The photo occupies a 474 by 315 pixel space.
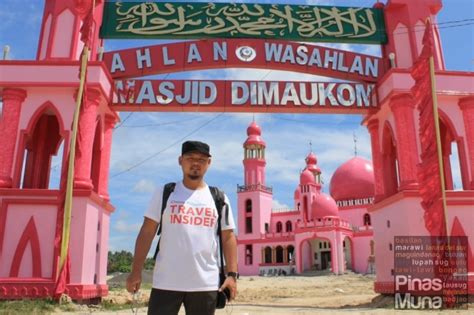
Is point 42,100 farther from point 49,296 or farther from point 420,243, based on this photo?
point 420,243

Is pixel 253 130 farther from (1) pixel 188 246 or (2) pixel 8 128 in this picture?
(1) pixel 188 246

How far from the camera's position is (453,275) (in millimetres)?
10156

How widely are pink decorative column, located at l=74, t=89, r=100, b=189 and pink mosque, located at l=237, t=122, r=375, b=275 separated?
2372cm

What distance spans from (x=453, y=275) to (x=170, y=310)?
921 centimetres

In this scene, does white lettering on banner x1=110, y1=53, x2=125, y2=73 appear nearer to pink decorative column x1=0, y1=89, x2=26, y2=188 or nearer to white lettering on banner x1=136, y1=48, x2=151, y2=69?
white lettering on banner x1=136, y1=48, x2=151, y2=69

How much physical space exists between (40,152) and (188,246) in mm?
12036

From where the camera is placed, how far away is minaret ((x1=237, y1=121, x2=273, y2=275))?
123 feet

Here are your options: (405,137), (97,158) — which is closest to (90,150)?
(97,158)

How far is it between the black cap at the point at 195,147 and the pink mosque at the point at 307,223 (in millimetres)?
29603

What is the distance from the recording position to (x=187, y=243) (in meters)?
3.12

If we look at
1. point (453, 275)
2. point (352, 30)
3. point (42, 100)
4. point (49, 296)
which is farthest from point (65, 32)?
point (453, 275)

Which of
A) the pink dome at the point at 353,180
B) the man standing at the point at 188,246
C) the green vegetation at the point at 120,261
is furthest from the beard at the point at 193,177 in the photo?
the green vegetation at the point at 120,261

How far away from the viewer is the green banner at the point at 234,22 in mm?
13383

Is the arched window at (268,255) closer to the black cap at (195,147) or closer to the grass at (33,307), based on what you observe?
the grass at (33,307)
